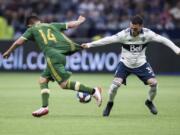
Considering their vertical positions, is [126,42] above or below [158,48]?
above

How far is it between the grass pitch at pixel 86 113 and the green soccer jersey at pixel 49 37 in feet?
4.25

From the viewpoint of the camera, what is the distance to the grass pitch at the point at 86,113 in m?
12.5

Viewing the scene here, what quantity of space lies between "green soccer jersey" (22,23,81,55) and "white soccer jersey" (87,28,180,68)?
0.58 metres

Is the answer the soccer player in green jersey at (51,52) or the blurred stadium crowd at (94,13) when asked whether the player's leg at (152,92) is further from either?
the blurred stadium crowd at (94,13)

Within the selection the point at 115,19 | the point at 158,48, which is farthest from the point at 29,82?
the point at 115,19

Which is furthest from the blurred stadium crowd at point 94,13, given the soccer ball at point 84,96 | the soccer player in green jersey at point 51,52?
the soccer player in green jersey at point 51,52

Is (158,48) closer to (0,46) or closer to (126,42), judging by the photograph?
(0,46)

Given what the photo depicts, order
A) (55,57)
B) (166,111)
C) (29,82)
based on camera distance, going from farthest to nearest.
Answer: (29,82) < (166,111) < (55,57)

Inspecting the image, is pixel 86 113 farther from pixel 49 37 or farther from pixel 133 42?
pixel 49 37

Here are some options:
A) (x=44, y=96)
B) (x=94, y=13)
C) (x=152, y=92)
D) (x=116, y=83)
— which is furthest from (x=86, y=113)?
(x=94, y=13)

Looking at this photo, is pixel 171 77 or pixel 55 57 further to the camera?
pixel 171 77

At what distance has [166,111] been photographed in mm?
15695

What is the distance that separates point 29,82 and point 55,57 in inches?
389

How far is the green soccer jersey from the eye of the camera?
14.5 meters
